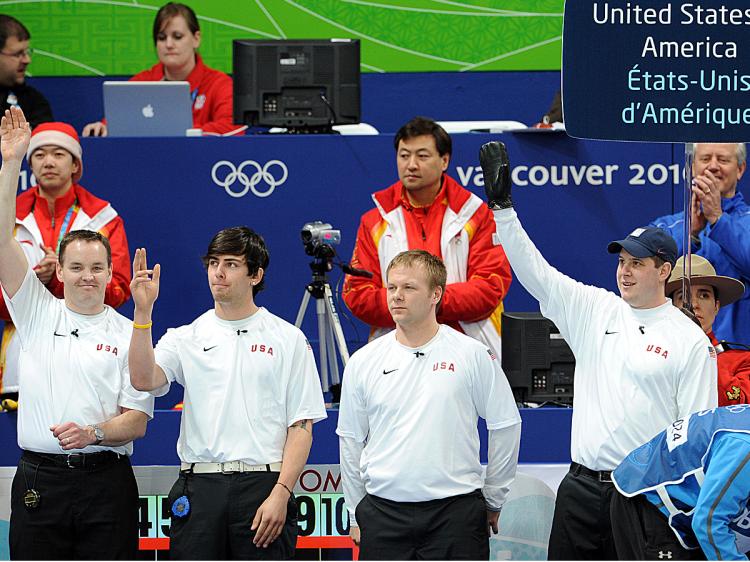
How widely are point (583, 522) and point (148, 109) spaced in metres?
4.04

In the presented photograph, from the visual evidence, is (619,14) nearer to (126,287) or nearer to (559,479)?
(559,479)

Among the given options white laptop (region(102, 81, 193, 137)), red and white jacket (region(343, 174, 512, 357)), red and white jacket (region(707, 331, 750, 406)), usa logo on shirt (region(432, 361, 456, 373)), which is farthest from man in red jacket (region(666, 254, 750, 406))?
white laptop (region(102, 81, 193, 137))

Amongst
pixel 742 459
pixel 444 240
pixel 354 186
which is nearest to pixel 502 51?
pixel 354 186

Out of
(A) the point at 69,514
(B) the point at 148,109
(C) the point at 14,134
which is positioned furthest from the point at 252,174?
(A) the point at 69,514

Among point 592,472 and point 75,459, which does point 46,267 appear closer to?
point 75,459

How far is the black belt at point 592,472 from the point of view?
502 centimetres

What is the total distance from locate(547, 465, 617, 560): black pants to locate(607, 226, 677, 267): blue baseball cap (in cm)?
94

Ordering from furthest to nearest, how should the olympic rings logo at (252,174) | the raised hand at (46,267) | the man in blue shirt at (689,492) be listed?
the olympic rings logo at (252,174) → the raised hand at (46,267) → the man in blue shirt at (689,492)

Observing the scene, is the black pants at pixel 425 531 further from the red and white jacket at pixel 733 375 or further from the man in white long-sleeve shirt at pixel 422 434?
the red and white jacket at pixel 733 375

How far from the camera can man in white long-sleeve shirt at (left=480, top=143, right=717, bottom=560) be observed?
Result: 196 inches

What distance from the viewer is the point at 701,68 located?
511 cm

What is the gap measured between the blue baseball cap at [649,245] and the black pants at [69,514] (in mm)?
2345

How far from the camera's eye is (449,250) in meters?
6.75

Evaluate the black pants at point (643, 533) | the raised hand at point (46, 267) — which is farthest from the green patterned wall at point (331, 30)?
the black pants at point (643, 533)
